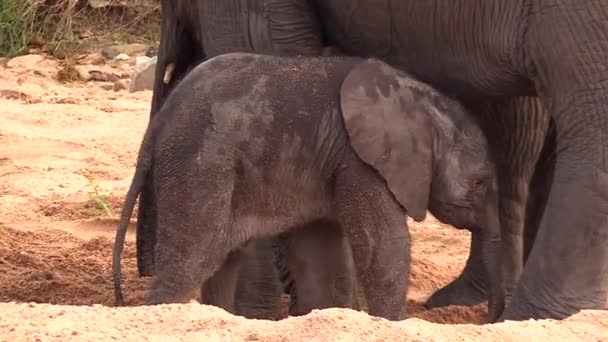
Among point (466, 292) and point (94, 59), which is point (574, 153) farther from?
point (94, 59)

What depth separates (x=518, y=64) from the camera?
424cm

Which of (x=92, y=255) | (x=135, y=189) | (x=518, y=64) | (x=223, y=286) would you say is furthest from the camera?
(x=92, y=255)

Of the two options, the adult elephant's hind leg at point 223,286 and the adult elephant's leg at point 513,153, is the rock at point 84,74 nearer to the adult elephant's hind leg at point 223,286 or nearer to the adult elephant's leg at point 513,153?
the adult elephant's leg at point 513,153

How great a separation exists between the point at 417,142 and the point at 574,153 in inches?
19.0

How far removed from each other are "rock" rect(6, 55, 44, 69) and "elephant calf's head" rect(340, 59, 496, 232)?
→ 5.99 m

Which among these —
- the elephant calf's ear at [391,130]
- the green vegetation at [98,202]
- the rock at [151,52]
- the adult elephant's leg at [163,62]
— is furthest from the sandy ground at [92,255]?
the rock at [151,52]

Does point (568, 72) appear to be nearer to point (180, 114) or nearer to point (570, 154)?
point (570, 154)

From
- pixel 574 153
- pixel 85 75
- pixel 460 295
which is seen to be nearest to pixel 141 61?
pixel 85 75

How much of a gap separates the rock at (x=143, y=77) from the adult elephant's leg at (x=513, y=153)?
4.82m

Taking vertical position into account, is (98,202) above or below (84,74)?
above

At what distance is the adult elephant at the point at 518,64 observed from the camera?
13.3 ft

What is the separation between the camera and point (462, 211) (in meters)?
4.47

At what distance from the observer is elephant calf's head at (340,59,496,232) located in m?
4.32

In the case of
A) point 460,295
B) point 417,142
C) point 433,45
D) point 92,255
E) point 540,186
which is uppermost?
point 433,45
